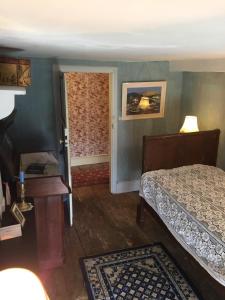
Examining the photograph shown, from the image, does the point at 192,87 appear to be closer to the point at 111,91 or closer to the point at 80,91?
the point at 111,91

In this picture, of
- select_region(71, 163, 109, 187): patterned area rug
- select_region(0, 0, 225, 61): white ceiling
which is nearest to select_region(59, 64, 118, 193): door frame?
select_region(71, 163, 109, 187): patterned area rug

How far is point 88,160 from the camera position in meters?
5.62

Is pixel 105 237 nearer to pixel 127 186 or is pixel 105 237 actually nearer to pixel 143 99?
pixel 127 186

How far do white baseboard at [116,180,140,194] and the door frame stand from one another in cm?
7

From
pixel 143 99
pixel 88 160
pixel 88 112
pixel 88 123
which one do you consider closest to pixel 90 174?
pixel 88 160

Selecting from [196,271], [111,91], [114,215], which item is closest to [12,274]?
[196,271]

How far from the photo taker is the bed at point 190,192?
6.86 feet

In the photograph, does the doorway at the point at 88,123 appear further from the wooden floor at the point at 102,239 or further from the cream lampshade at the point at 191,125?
the cream lampshade at the point at 191,125

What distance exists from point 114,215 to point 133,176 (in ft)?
2.97

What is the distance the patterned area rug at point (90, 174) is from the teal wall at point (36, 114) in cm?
128

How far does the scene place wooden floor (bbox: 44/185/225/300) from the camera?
2.43 metres

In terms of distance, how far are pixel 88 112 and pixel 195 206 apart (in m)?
3.50

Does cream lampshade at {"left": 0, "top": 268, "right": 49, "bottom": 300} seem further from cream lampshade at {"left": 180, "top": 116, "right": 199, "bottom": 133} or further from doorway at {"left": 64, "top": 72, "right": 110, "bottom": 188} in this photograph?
doorway at {"left": 64, "top": 72, "right": 110, "bottom": 188}

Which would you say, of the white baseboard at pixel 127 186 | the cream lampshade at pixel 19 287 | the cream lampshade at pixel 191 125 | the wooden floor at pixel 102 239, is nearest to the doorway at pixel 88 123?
the white baseboard at pixel 127 186
